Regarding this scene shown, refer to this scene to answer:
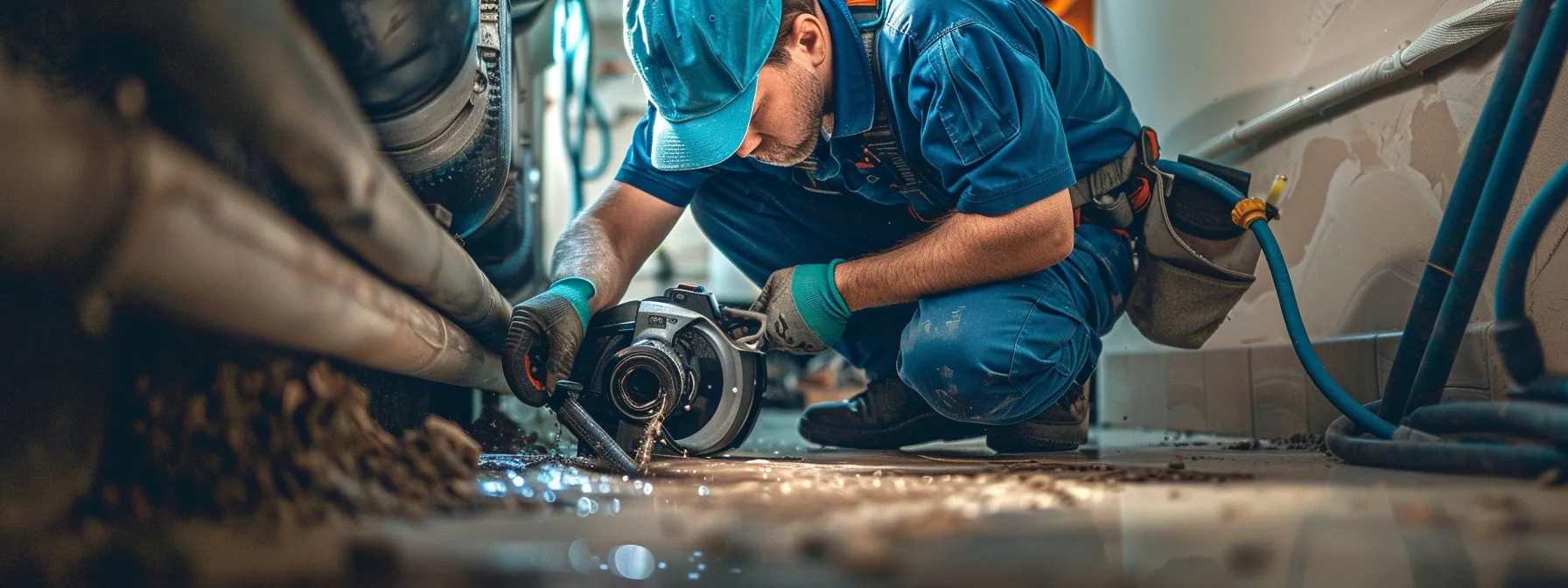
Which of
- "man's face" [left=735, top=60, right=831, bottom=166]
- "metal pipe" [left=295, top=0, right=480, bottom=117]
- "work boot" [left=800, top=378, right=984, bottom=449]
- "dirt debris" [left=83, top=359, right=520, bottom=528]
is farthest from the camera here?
"work boot" [left=800, top=378, right=984, bottom=449]

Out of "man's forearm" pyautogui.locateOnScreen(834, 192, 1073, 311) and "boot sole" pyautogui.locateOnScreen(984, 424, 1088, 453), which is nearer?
"man's forearm" pyautogui.locateOnScreen(834, 192, 1073, 311)

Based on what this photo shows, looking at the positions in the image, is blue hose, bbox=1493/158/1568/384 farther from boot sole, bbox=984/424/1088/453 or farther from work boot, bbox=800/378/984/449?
A: work boot, bbox=800/378/984/449

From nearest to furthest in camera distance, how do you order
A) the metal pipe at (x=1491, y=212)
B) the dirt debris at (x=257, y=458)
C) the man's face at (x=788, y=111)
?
the dirt debris at (x=257, y=458) → the metal pipe at (x=1491, y=212) → the man's face at (x=788, y=111)

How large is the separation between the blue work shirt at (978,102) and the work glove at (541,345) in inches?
19.5

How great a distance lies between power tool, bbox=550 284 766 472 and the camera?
1356mm

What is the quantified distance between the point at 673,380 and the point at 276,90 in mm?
856

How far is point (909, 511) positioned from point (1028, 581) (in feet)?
0.67

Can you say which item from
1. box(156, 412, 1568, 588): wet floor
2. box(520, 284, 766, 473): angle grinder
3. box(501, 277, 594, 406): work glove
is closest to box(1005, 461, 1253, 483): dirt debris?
box(156, 412, 1568, 588): wet floor

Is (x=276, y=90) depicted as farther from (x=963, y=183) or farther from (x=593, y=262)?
(x=593, y=262)

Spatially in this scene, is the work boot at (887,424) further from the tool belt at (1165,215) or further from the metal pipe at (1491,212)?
the metal pipe at (1491,212)

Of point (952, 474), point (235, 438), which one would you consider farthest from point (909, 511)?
point (235, 438)

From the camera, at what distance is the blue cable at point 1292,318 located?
1.20 metres

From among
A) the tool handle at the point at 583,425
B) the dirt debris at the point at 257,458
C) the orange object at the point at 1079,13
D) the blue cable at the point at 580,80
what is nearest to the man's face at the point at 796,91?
the tool handle at the point at 583,425

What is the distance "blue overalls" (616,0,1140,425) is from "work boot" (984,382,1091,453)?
2.4 inches
